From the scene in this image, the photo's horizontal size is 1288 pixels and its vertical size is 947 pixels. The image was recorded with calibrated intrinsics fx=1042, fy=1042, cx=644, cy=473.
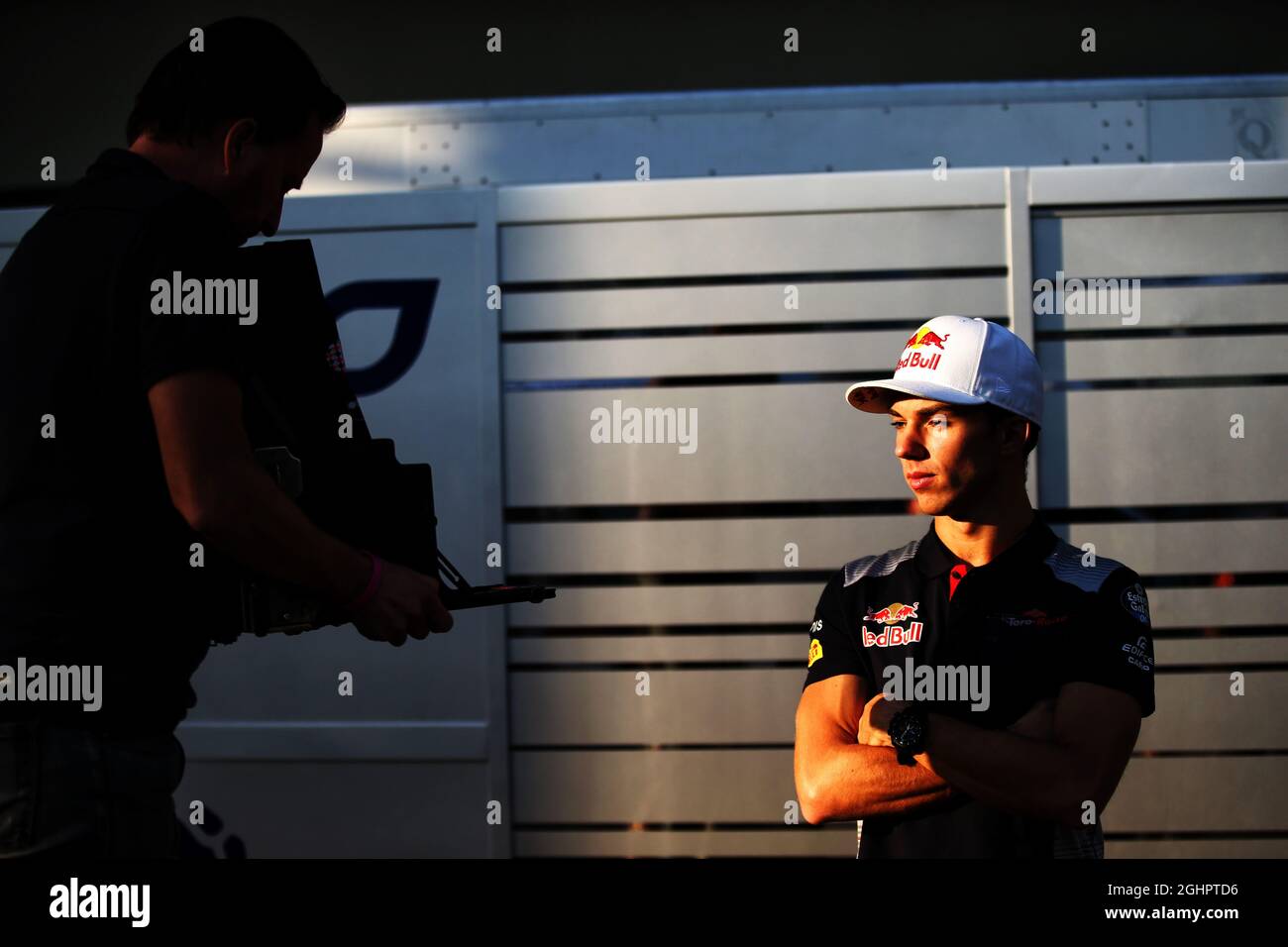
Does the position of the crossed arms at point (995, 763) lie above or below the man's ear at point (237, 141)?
below

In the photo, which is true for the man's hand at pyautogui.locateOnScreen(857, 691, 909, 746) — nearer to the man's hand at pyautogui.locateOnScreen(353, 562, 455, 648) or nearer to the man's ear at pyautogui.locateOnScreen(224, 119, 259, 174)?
the man's hand at pyautogui.locateOnScreen(353, 562, 455, 648)

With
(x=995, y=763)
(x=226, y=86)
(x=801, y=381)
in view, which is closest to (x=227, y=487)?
(x=226, y=86)

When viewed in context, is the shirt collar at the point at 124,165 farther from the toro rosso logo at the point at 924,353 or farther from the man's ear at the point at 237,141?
the toro rosso logo at the point at 924,353

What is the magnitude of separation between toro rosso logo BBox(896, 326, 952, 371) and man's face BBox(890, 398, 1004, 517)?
3.2 inches

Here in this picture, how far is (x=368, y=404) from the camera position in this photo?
379cm

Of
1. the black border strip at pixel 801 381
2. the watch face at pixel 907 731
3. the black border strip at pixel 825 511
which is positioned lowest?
the watch face at pixel 907 731

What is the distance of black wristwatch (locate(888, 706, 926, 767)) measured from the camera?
1863 mm

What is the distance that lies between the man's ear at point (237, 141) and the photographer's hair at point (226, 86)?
10 mm

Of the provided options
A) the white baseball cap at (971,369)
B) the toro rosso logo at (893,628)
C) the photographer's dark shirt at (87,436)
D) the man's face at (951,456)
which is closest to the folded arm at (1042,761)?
the toro rosso logo at (893,628)

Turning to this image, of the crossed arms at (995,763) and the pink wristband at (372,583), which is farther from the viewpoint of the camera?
the crossed arms at (995,763)

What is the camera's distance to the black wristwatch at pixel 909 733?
6.11ft

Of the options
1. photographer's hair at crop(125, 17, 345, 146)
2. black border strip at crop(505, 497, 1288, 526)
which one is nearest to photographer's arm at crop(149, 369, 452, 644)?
photographer's hair at crop(125, 17, 345, 146)

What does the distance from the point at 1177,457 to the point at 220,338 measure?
326 cm
